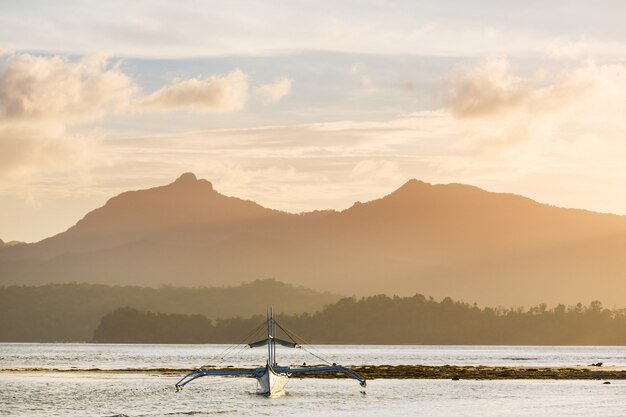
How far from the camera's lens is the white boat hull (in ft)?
368

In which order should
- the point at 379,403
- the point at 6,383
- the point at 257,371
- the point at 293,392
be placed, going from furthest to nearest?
1. the point at 6,383
2. the point at 293,392
3. the point at 257,371
4. the point at 379,403

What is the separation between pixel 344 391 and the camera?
125 m

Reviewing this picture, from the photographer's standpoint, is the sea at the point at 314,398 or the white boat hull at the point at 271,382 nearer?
the sea at the point at 314,398

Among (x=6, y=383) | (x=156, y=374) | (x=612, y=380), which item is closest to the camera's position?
(x=6, y=383)

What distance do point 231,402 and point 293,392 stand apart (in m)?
15.2

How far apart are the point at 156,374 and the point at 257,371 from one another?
5906cm

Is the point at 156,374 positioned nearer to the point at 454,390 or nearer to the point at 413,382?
the point at 413,382

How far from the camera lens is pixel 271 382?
11275cm

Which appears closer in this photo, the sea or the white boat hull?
the sea

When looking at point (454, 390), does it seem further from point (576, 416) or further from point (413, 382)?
point (576, 416)

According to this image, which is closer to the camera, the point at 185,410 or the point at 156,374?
the point at 185,410

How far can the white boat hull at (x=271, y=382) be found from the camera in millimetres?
112312

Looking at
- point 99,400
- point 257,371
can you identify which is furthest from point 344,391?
point 99,400

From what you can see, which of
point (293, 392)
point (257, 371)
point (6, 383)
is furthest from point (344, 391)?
point (6, 383)
